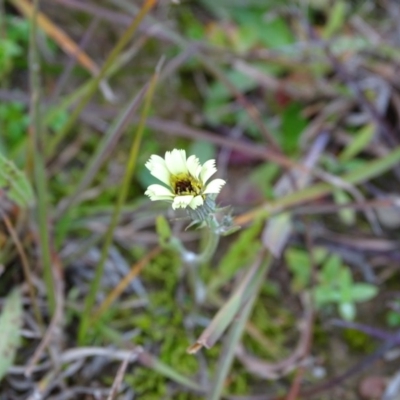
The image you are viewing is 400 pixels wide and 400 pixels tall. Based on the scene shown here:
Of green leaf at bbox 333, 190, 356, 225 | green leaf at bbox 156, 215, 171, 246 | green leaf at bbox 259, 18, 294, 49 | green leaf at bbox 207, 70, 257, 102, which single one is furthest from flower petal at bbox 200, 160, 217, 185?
green leaf at bbox 259, 18, 294, 49

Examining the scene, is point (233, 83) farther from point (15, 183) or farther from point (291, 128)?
point (15, 183)

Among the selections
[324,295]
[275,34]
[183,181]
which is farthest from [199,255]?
[275,34]

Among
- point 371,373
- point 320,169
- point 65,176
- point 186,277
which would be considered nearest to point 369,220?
point 320,169

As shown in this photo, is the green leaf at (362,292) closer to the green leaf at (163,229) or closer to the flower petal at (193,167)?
the green leaf at (163,229)

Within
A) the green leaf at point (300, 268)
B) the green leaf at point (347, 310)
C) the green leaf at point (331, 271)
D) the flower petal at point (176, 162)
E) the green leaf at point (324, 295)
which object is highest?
the flower petal at point (176, 162)

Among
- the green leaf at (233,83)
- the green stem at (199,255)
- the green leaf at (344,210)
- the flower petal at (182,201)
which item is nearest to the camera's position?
the flower petal at (182,201)

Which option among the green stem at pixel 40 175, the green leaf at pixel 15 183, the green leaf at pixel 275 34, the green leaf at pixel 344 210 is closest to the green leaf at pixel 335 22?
the green leaf at pixel 275 34
